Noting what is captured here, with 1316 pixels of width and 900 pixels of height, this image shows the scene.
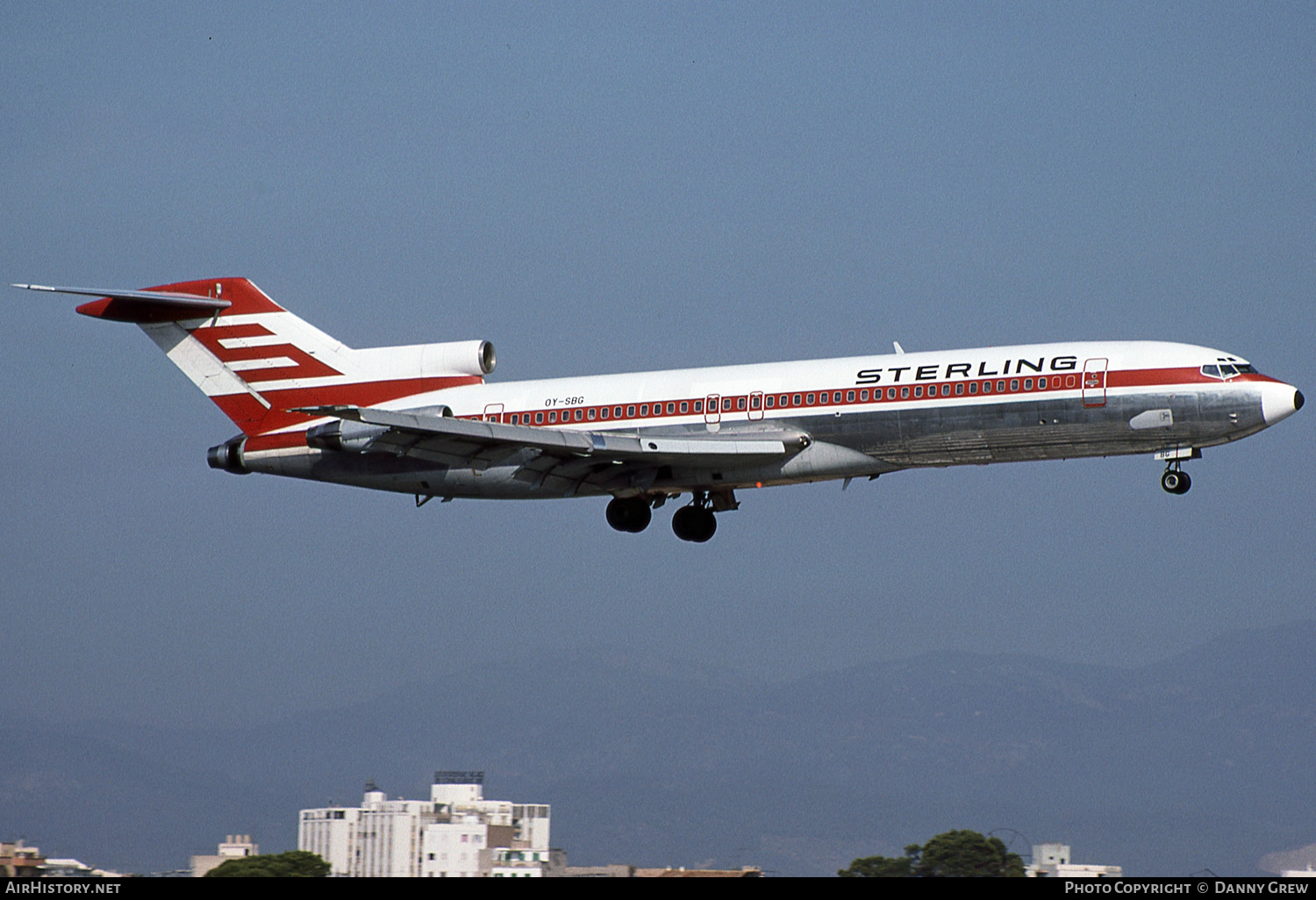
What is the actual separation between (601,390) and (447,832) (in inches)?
1261

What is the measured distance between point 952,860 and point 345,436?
98.4 ft

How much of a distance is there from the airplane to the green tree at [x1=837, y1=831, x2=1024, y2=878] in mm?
18223

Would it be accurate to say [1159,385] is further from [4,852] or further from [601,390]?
[4,852]

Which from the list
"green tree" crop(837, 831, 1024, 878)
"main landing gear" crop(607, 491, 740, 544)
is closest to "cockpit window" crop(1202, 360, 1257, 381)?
"main landing gear" crop(607, 491, 740, 544)

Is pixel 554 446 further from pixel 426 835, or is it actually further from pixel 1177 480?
pixel 426 835

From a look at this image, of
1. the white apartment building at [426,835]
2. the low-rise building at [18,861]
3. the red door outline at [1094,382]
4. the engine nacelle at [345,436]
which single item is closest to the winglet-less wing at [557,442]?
the engine nacelle at [345,436]

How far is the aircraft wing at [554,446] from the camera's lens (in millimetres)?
34500

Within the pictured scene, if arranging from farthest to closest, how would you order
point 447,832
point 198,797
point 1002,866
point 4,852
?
point 198,797
point 447,832
point 1002,866
point 4,852

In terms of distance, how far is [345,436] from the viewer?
36.3 metres

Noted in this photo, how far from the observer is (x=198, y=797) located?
593 feet

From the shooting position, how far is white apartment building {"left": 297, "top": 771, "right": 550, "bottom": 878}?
63.3m

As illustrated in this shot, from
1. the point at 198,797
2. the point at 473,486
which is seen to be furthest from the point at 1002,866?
the point at 198,797

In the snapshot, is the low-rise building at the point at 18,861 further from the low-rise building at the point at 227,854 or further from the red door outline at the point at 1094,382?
the red door outline at the point at 1094,382
